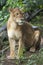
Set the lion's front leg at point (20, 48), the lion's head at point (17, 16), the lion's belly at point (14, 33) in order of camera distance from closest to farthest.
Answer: the lion's head at point (17, 16) < the lion's belly at point (14, 33) < the lion's front leg at point (20, 48)

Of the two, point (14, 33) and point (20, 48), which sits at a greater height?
point (14, 33)

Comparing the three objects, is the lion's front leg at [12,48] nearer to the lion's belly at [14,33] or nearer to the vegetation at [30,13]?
the lion's belly at [14,33]

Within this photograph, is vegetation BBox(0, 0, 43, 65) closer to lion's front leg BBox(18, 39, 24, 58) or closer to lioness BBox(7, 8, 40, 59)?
lion's front leg BBox(18, 39, 24, 58)

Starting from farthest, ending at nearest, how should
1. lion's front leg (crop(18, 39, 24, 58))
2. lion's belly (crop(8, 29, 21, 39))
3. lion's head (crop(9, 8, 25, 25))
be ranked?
lion's front leg (crop(18, 39, 24, 58)), lion's belly (crop(8, 29, 21, 39)), lion's head (crop(9, 8, 25, 25))

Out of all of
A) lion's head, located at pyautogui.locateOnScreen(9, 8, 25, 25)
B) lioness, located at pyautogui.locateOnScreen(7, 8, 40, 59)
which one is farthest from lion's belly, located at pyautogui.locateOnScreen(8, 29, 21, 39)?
lion's head, located at pyautogui.locateOnScreen(9, 8, 25, 25)

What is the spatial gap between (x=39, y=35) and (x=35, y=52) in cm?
53

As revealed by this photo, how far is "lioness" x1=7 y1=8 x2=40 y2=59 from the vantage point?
305 inches

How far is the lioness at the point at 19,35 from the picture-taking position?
7.74 metres

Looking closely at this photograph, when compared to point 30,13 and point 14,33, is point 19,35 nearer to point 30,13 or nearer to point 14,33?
point 14,33

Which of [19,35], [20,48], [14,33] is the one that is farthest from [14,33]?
[20,48]

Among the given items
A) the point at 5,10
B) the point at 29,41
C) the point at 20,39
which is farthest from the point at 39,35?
the point at 5,10

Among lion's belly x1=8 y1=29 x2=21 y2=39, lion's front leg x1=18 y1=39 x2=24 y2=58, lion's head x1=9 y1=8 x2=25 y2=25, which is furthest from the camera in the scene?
lion's front leg x1=18 y1=39 x2=24 y2=58

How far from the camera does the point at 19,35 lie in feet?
26.5

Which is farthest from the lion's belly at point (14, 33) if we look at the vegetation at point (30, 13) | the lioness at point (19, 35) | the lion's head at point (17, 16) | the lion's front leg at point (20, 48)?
the vegetation at point (30, 13)
